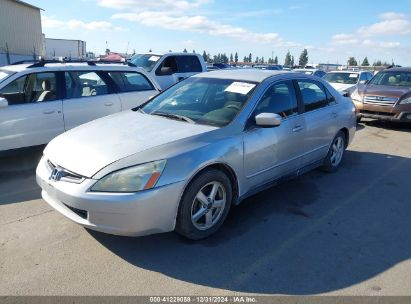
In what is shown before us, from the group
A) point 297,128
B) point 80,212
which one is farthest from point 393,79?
point 80,212

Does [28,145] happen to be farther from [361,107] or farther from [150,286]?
[361,107]

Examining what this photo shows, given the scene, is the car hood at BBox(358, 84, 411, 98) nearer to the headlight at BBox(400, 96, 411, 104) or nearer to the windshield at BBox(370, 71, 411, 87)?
the headlight at BBox(400, 96, 411, 104)

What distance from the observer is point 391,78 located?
10938mm

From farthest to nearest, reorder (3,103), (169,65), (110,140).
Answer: (169,65)
(3,103)
(110,140)

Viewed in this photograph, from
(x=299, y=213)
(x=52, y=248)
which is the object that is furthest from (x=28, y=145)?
(x=299, y=213)

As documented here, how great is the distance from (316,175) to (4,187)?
14.7ft

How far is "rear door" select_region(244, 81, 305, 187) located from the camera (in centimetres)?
404

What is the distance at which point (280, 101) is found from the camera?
15.0 feet

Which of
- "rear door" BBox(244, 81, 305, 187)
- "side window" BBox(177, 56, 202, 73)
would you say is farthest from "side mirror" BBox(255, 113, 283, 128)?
"side window" BBox(177, 56, 202, 73)

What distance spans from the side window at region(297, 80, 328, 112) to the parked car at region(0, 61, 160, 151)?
3.21m

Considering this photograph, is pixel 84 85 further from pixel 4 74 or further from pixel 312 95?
pixel 312 95

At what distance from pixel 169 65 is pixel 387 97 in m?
6.46

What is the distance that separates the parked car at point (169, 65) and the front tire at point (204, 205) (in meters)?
7.89

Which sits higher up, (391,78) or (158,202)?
(391,78)
